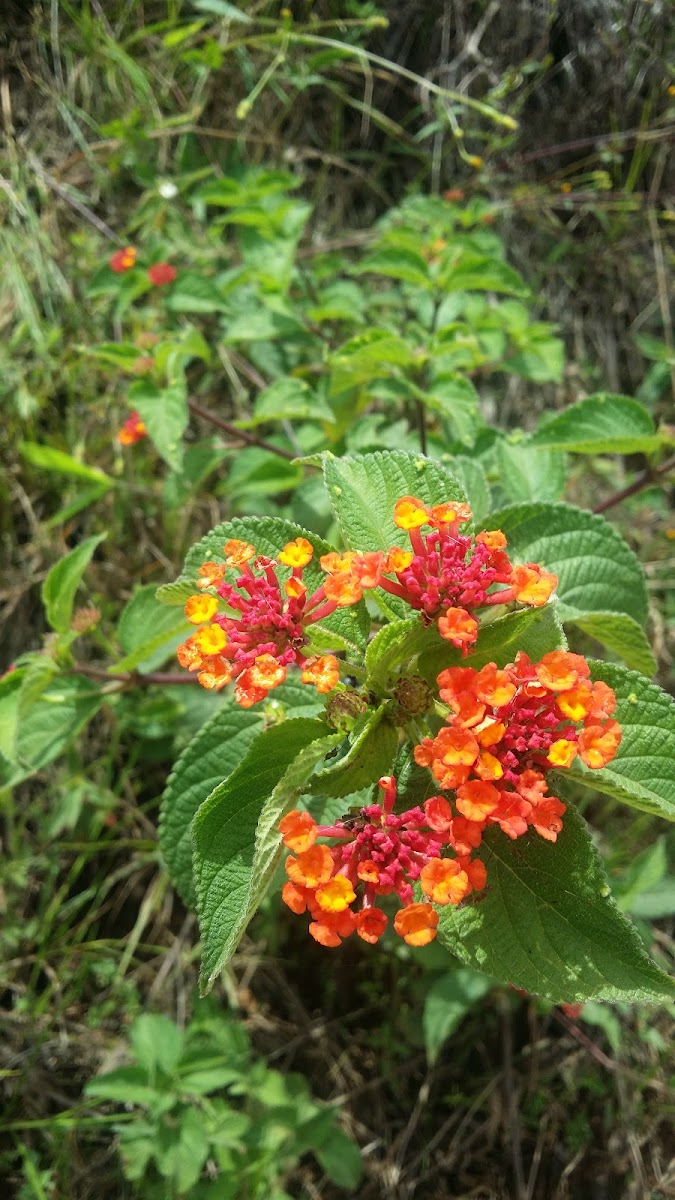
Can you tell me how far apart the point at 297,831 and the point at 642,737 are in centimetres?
55

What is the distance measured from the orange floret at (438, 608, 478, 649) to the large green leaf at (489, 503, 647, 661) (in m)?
0.50

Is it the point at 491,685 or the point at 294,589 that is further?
the point at 294,589

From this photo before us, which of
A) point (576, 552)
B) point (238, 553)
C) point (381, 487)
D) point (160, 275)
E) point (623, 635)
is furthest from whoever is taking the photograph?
point (160, 275)

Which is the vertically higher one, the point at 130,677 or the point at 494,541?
the point at 494,541

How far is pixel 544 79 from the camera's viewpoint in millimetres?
3311

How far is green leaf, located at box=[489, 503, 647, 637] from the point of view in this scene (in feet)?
5.25

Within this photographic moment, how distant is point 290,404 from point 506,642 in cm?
122

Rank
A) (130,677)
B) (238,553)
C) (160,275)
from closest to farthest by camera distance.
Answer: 1. (238,553)
2. (130,677)
3. (160,275)

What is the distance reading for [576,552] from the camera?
5.38 ft

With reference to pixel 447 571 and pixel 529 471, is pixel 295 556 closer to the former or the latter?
pixel 447 571

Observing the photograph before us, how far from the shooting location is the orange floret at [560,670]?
1.07 metres

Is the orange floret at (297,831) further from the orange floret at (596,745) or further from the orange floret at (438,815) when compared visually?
the orange floret at (596,745)

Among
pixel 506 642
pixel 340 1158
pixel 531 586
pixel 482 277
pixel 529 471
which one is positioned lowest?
pixel 340 1158

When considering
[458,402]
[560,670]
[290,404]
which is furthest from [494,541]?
[290,404]
